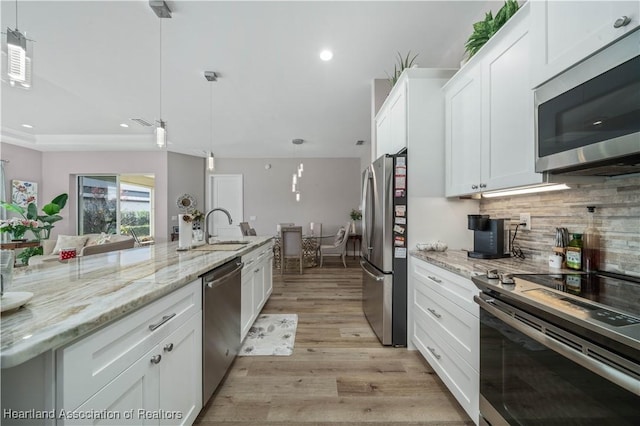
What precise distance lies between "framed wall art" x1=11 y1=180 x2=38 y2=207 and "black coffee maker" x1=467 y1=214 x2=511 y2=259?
865cm

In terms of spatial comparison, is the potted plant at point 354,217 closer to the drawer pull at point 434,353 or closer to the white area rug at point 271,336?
the white area rug at point 271,336

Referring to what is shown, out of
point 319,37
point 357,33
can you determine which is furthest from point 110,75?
point 357,33

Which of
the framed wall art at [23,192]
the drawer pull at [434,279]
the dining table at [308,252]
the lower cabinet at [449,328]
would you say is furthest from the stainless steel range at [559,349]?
the framed wall art at [23,192]

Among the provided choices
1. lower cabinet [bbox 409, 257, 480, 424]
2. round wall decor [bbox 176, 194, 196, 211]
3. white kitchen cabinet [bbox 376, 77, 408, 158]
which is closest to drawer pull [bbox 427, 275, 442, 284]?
lower cabinet [bbox 409, 257, 480, 424]

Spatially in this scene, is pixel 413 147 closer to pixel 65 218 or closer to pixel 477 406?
pixel 477 406

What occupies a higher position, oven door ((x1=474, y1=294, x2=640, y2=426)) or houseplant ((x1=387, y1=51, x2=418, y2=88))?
houseplant ((x1=387, y1=51, x2=418, y2=88))

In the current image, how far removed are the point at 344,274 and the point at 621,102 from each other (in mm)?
4323

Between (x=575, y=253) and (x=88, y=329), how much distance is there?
82.2 inches

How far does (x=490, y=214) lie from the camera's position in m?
1.99

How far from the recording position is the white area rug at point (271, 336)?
6.84 ft

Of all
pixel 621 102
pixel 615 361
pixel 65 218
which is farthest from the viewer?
pixel 65 218

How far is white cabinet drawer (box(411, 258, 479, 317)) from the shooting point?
1310 millimetres

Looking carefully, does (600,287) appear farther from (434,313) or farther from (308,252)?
(308,252)

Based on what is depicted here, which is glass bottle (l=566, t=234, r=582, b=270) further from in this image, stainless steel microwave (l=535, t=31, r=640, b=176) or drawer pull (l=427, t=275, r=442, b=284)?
drawer pull (l=427, t=275, r=442, b=284)
